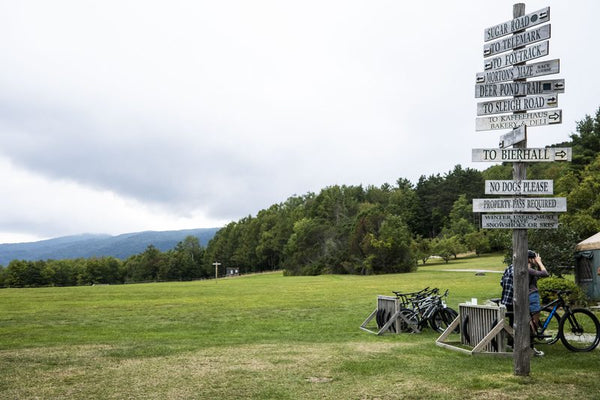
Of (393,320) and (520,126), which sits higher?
(520,126)

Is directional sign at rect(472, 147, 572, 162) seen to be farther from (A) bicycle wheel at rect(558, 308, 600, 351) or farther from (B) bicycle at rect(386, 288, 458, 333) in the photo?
(B) bicycle at rect(386, 288, 458, 333)

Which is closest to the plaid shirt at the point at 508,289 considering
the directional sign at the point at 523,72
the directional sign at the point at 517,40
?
the directional sign at the point at 523,72

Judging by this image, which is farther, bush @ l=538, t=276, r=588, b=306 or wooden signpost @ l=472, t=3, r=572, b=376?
bush @ l=538, t=276, r=588, b=306

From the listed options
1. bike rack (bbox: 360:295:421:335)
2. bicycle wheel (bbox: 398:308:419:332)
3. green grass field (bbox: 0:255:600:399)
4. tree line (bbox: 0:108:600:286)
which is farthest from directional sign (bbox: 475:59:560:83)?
tree line (bbox: 0:108:600:286)

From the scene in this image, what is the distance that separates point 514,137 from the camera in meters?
9.25

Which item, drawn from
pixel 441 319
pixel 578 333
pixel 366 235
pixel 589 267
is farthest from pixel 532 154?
pixel 366 235

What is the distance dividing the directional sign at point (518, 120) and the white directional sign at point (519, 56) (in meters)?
0.96

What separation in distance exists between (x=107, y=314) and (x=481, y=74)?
19.0m

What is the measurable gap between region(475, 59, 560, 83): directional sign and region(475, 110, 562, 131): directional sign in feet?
2.24

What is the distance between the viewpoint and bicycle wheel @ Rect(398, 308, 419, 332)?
49.0 ft

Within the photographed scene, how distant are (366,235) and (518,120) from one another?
227 ft

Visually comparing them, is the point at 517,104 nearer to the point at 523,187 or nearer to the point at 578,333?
the point at 523,187

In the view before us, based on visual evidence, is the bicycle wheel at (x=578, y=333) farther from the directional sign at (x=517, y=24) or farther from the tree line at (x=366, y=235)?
the tree line at (x=366, y=235)

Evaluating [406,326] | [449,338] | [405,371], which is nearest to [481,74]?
[405,371]
